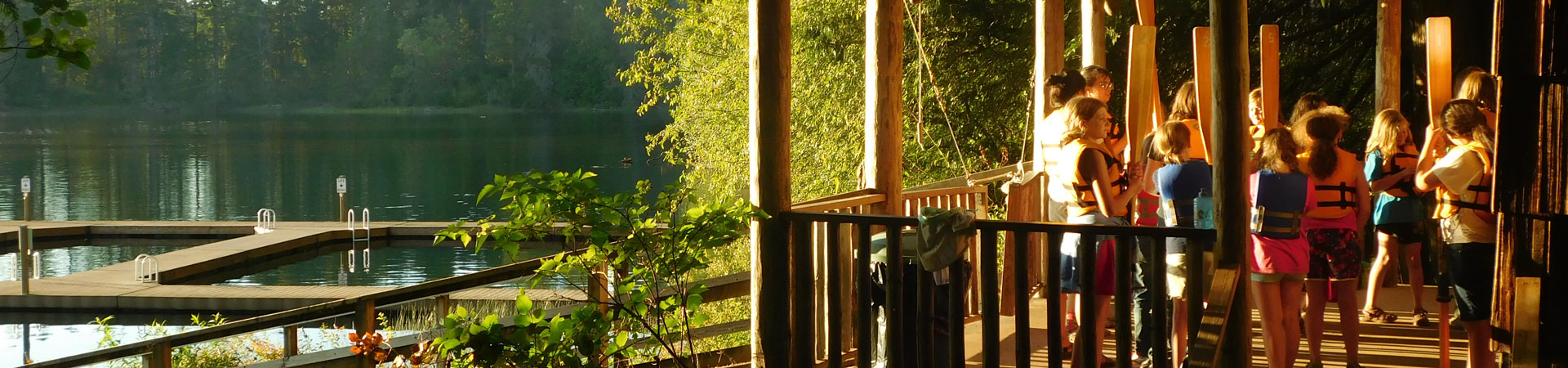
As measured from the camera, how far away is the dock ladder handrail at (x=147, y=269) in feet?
58.3

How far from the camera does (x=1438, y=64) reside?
5836 millimetres

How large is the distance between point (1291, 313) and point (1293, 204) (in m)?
0.42

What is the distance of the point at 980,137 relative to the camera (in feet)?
46.3

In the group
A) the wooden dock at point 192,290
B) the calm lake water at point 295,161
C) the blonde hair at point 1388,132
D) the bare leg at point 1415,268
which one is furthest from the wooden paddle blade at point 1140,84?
the calm lake water at point 295,161

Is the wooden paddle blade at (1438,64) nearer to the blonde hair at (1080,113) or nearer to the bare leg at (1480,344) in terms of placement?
the bare leg at (1480,344)

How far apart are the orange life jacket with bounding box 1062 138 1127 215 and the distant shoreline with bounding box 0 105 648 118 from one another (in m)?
74.1

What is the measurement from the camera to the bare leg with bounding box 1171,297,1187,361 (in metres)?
4.72

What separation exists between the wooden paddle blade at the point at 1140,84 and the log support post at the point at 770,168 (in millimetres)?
1485

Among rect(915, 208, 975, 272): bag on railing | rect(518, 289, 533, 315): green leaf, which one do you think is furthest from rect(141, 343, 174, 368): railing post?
rect(915, 208, 975, 272): bag on railing

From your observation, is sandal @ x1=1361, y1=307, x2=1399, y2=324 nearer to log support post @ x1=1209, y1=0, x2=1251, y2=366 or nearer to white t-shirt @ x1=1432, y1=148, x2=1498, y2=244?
white t-shirt @ x1=1432, y1=148, x2=1498, y2=244

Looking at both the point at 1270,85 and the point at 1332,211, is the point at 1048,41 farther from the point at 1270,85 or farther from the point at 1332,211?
the point at 1332,211

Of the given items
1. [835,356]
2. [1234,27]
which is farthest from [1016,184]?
[1234,27]

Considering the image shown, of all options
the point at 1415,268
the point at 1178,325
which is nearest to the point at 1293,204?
the point at 1178,325

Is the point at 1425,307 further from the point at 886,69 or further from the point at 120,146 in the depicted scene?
the point at 120,146
